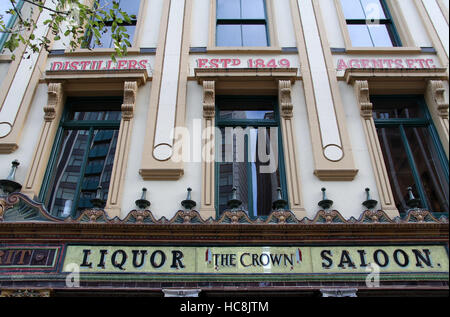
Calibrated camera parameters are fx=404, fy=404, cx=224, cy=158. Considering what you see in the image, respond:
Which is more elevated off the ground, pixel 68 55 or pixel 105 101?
pixel 68 55

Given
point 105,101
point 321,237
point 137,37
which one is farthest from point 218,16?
point 321,237

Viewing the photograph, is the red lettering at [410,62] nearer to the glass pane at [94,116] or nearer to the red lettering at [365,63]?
the red lettering at [365,63]

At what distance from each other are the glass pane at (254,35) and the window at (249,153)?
Answer: 2.12 metres

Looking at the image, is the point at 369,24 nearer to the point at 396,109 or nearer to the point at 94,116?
the point at 396,109

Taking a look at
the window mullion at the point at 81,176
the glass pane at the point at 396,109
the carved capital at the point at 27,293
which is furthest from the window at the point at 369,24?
the carved capital at the point at 27,293

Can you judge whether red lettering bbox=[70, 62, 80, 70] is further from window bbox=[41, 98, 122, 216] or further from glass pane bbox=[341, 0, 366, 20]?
glass pane bbox=[341, 0, 366, 20]

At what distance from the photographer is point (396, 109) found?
1007 centimetres

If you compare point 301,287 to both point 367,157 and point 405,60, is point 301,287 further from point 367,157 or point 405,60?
point 405,60

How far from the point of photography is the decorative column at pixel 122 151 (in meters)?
8.03

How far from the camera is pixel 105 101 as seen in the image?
10.3 meters

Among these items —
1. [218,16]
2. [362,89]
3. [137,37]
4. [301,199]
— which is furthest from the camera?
[218,16]

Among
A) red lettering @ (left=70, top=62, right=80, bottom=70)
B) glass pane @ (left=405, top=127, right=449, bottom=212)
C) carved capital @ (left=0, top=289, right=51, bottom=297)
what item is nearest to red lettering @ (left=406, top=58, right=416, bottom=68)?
glass pane @ (left=405, top=127, right=449, bottom=212)

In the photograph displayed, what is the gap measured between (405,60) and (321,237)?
580 centimetres

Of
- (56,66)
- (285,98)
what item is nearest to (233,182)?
(285,98)
